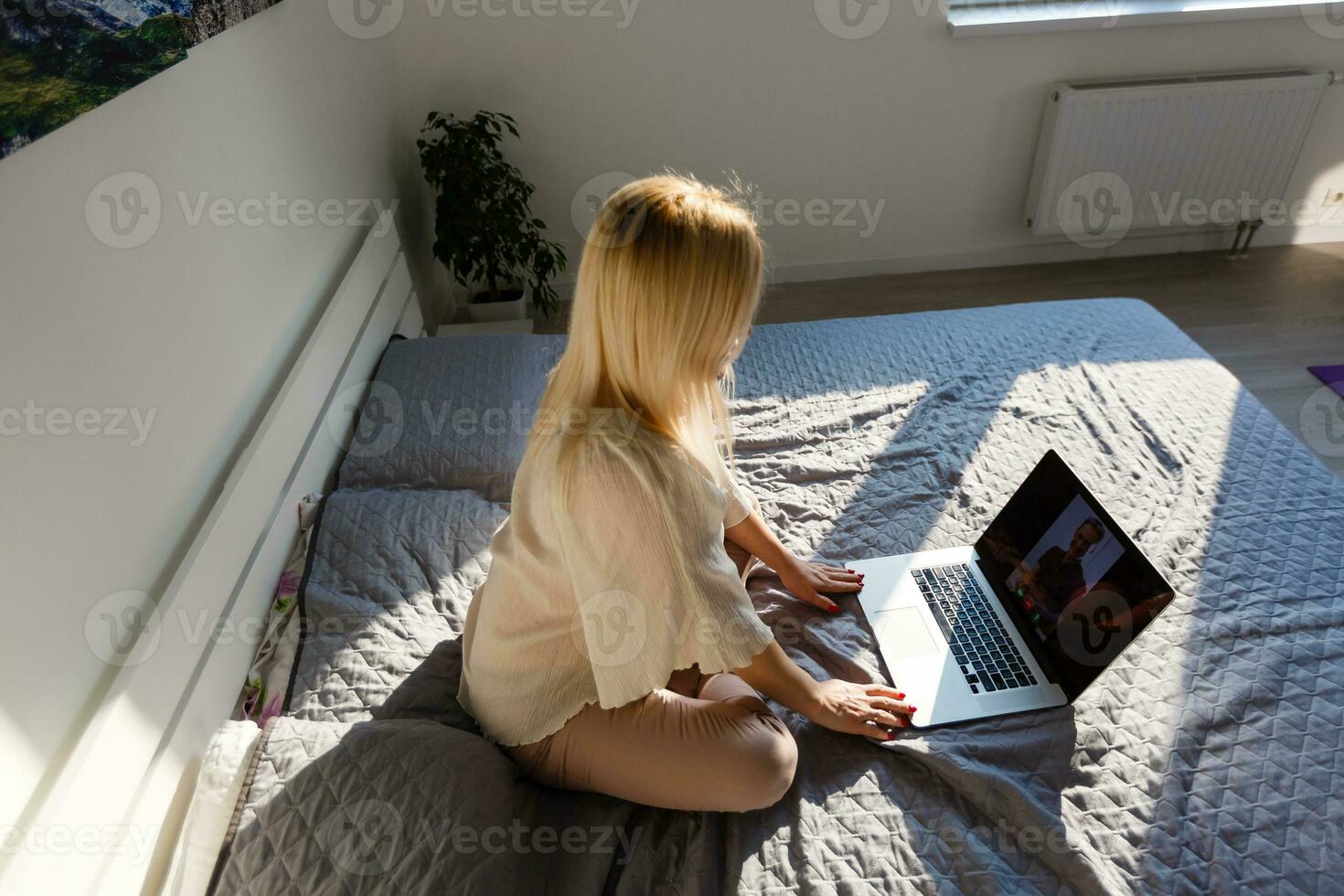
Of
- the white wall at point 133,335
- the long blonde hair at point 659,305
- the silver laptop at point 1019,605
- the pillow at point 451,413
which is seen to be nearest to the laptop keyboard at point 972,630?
the silver laptop at point 1019,605

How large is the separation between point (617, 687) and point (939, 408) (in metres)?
1.13

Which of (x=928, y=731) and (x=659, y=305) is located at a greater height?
(x=659, y=305)

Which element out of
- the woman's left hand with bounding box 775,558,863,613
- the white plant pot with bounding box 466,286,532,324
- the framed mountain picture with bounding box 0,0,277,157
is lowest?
the white plant pot with bounding box 466,286,532,324

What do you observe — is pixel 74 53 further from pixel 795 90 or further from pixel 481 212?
pixel 795 90

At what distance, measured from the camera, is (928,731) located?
3.89 feet

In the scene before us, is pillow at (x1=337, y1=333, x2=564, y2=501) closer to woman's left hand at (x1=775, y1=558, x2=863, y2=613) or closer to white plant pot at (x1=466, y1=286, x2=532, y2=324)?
woman's left hand at (x1=775, y1=558, x2=863, y2=613)

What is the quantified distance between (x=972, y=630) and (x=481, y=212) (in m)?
2.03

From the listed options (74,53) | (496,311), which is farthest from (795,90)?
(74,53)

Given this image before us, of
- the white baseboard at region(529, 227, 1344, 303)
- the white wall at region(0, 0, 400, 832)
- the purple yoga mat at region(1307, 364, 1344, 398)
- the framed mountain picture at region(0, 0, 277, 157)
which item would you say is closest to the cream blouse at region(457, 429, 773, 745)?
the white wall at region(0, 0, 400, 832)

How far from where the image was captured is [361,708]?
118 centimetres

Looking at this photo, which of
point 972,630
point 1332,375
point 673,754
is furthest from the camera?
point 1332,375

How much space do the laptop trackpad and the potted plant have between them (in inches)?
71.8

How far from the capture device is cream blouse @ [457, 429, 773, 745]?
982 mm

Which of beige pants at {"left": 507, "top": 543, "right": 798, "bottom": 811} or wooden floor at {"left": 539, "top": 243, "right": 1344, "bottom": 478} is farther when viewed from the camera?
wooden floor at {"left": 539, "top": 243, "right": 1344, "bottom": 478}
